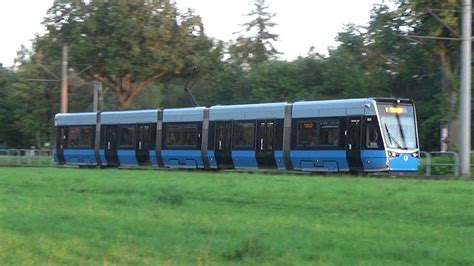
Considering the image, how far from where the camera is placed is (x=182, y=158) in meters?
40.3

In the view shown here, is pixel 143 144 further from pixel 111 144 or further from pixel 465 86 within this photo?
pixel 465 86

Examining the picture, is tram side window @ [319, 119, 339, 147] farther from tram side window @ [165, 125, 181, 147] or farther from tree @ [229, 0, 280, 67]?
tree @ [229, 0, 280, 67]

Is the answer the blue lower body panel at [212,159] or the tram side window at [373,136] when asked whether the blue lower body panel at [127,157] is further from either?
the tram side window at [373,136]

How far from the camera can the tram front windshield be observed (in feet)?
105

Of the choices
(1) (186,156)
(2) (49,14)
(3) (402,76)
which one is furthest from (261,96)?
(1) (186,156)

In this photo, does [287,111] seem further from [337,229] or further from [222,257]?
[222,257]

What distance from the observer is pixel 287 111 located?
116 ft

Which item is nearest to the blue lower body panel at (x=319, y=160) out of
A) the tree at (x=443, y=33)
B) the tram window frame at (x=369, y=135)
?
the tram window frame at (x=369, y=135)

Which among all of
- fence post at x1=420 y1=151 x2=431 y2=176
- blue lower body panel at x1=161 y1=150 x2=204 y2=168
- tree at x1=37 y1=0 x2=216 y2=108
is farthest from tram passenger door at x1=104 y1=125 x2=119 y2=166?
fence post at x1=420 y1=151 x2=431 y2=176

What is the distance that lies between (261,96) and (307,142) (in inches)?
1449

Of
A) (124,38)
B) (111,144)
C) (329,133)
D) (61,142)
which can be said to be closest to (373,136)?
(329,133)

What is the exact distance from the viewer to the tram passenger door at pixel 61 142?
47.6m

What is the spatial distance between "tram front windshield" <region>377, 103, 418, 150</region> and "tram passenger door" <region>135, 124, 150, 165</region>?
47.2 ft

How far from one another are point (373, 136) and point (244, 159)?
294 inches
